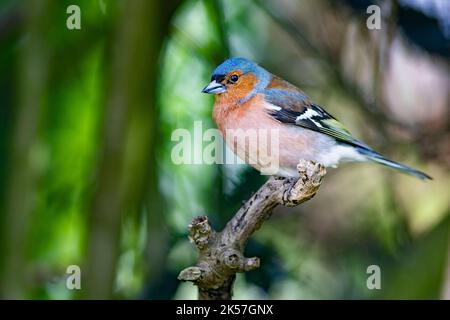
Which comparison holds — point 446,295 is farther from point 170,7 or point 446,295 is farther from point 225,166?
A: point 170,7

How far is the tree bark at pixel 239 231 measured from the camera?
10.3 ft

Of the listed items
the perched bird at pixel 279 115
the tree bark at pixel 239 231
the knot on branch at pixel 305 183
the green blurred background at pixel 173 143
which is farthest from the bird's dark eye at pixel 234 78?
the knot on branch at pixel 305 183

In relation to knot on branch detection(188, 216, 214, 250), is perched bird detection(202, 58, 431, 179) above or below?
above

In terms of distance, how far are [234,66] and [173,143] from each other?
0.99 m

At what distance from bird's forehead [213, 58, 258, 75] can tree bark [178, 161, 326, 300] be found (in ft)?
2.53

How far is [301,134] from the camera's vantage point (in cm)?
396

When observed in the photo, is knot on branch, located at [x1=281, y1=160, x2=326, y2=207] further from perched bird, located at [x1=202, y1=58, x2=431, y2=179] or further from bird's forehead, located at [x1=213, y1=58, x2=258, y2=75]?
bird's forehead, located at [x1=213, y1=58, x2=258, y2=75]

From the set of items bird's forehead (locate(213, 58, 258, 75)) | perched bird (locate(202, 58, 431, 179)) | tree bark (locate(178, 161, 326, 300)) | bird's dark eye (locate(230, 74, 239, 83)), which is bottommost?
tree bark (locate(178, 161, 326, 300))

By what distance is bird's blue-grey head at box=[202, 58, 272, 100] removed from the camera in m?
3.92

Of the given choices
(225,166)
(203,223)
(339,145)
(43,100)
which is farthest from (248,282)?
(43,100)

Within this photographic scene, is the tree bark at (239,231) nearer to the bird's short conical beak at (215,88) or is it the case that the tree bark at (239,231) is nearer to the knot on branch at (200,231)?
the knot on branch at (200,231)

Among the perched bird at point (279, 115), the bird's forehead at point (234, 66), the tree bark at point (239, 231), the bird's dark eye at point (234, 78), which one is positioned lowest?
the tree bark at point (239, 231)

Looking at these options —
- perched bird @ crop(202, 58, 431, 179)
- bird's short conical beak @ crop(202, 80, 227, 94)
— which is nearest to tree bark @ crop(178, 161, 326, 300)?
perched bird @ crop(202, 58, 431, 179)
